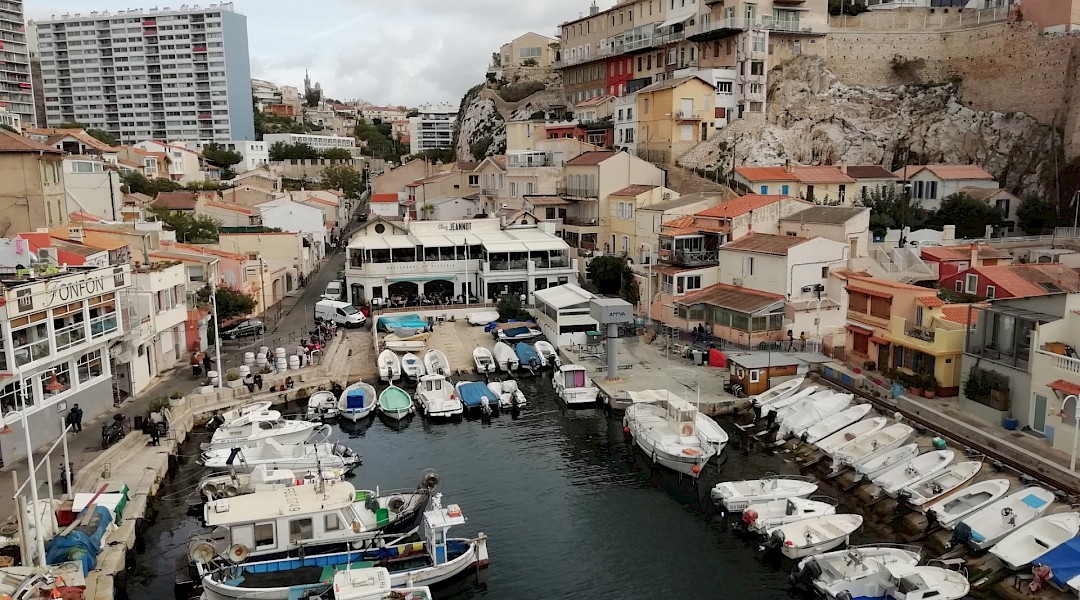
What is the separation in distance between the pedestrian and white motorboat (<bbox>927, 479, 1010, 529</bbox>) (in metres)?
23.5

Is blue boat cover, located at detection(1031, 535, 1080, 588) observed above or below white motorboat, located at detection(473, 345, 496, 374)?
below

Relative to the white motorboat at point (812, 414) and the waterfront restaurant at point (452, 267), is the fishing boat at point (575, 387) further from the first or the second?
the waterfront restaurant at point (452, 267)

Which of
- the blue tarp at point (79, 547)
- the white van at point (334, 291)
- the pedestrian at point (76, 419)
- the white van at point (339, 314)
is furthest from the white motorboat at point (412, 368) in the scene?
the blue tarp at point (79, 547)

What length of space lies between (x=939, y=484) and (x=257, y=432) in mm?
19695

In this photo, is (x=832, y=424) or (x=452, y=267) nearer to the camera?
(x=832, y=424)

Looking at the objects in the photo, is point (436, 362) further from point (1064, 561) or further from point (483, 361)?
point (1064, 561)

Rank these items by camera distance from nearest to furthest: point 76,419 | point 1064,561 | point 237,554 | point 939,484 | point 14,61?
point 1064,561 < point 237,554 < point 939,484 < point 76,419 < point 14,61

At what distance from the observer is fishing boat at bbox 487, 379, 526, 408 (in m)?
30.0

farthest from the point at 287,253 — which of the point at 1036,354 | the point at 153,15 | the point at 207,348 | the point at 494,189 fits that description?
the point at 153,15

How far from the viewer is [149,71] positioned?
378 ft

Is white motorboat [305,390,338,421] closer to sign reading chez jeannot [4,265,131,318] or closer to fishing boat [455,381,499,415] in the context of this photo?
fishing boat [455,381,499,415]

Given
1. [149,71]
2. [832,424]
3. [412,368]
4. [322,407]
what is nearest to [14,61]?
[149,71]

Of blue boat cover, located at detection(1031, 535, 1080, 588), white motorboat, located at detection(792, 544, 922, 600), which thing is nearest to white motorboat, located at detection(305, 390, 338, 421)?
white motorboat, located at detection(792, 544, 922, 600)

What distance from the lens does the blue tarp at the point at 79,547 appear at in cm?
1659
